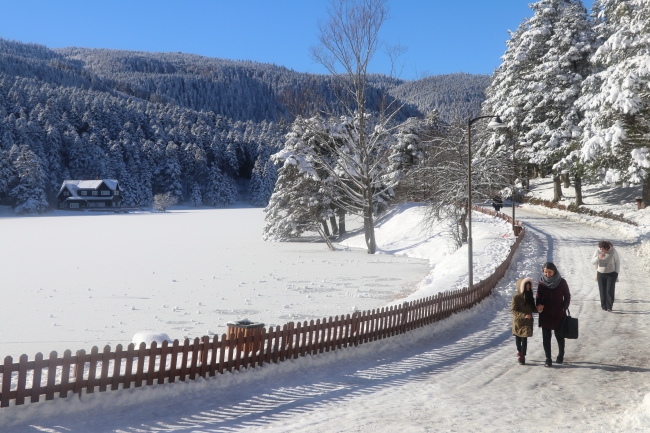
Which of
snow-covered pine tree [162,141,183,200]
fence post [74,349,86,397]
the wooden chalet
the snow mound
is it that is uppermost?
snow-covered pine tree [162,141,183,200]

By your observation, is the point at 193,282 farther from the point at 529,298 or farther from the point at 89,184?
the point at 89,184

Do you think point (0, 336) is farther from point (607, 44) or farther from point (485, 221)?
point (485, 221)

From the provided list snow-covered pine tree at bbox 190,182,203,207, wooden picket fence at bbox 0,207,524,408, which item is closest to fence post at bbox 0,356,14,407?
wooden picket fence at bbox 0,207,524,408

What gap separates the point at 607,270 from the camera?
1359 centimetres

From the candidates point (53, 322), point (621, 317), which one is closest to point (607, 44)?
point (621, 317)

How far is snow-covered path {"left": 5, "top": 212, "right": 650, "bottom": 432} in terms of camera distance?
6922 millimetres

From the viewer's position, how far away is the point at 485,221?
37.9m

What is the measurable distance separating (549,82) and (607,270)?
28405mm

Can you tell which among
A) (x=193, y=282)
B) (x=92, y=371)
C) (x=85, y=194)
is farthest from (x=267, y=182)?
(x=92, y=371)

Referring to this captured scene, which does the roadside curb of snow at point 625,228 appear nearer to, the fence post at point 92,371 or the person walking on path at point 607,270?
the person walking on path at point 607,270

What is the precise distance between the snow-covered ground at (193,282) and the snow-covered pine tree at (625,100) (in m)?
6.27

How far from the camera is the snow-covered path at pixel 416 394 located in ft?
22.7

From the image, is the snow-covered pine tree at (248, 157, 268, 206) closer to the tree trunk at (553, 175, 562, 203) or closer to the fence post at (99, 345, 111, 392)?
the tree trunk at (553, 175, 562, 203)

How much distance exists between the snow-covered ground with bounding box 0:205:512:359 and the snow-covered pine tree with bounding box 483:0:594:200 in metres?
7.21
